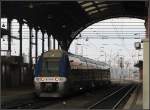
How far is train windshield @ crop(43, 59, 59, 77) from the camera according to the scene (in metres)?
33.9

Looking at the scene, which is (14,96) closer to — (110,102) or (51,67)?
(51,67)

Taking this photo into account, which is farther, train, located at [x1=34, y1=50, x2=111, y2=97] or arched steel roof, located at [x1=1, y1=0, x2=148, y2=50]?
arched steel roof, located at [x1=1, y1=0, x2=148, y2=50]

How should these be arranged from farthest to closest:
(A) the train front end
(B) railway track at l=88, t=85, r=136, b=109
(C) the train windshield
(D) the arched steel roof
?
(D) the arched steel roof
(C) the train windshield
(A) the train front end
(B) railway track at l=88, t=85, r=136, b=109

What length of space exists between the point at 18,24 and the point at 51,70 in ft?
64.9

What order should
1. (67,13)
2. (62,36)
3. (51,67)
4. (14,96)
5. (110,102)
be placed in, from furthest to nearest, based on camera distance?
1. (62,36)
2. (67,13)
3. (14,96)
4. (51,67)
5. (110,102)

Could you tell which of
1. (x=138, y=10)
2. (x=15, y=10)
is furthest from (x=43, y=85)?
(x=138, y=10)

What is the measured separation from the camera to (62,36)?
220 feet

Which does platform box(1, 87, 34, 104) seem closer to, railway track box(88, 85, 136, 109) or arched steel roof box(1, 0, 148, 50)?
railway track box(88, 85, 136, 109)

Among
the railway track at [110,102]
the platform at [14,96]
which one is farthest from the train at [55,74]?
the railway track at [110,102]

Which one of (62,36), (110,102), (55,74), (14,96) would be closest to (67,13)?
(62,36)

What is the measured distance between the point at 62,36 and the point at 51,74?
33.6 metres

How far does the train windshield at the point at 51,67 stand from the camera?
3388 centimetres

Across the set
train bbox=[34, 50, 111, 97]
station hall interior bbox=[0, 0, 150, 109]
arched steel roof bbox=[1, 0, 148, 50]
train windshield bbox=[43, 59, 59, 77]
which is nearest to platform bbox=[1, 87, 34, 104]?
station hall interior bbox=[0, 0, 150, 109]

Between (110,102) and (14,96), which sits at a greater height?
(14,96)
